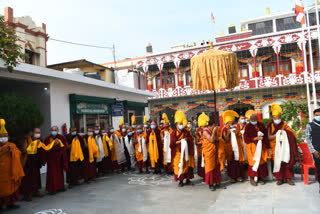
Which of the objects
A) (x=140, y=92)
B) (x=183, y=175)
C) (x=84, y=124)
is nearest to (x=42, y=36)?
(x=140, y=92)

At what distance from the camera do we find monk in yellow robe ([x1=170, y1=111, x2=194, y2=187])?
5871 mm

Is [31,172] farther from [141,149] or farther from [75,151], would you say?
[141,149]

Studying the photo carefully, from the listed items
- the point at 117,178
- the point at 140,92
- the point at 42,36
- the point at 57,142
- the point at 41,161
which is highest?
the point at 42,36

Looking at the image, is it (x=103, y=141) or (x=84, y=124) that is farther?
(x=84, y=124)

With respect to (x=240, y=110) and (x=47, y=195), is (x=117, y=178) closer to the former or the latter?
(x=47, y=195)

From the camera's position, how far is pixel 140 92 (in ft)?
47.3

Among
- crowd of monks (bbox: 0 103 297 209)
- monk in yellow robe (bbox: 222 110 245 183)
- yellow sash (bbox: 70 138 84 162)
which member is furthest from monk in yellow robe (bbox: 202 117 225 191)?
yellow sash (bbox: 70 138 84 162)

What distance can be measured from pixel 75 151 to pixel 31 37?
13.4m

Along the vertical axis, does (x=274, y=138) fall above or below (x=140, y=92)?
below

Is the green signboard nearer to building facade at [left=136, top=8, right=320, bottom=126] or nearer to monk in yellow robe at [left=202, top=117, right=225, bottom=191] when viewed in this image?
monk in yellow robe at [left=202, top=117, right=225, bottom=191]

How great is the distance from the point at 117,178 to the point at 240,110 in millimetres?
15537

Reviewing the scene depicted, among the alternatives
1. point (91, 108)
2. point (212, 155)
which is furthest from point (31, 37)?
point (212, 155)

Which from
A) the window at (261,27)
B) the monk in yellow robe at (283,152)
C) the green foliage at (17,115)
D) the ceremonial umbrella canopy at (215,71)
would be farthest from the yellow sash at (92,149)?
the window at (261,27)

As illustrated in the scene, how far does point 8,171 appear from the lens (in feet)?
15.5
